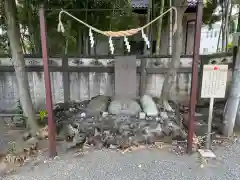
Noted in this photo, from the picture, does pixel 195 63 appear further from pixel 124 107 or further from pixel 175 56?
pixel 124 107

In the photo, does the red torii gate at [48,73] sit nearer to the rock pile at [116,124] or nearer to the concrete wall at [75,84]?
the rock pile at [116,124]

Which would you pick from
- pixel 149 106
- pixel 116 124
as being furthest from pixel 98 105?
pixel 149 106

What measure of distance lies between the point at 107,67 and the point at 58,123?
5.54 feet

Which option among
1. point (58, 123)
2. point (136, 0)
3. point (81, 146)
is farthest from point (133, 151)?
point (136, 0)

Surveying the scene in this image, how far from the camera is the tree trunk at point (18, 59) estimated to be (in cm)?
374

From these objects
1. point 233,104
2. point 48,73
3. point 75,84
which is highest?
point 48,73

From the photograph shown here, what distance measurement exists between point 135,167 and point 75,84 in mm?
2825

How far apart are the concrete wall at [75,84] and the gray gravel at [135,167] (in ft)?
7.16

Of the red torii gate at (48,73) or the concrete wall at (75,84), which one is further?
the concrete wall at (75,84)

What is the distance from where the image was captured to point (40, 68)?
519 centimetres

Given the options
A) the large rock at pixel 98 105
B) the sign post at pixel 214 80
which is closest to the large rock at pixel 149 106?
the large rock at pixel 98 105

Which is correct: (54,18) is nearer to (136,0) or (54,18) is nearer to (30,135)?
(136,0)

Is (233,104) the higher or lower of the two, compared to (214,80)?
lower

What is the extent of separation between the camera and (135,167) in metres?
3.08
